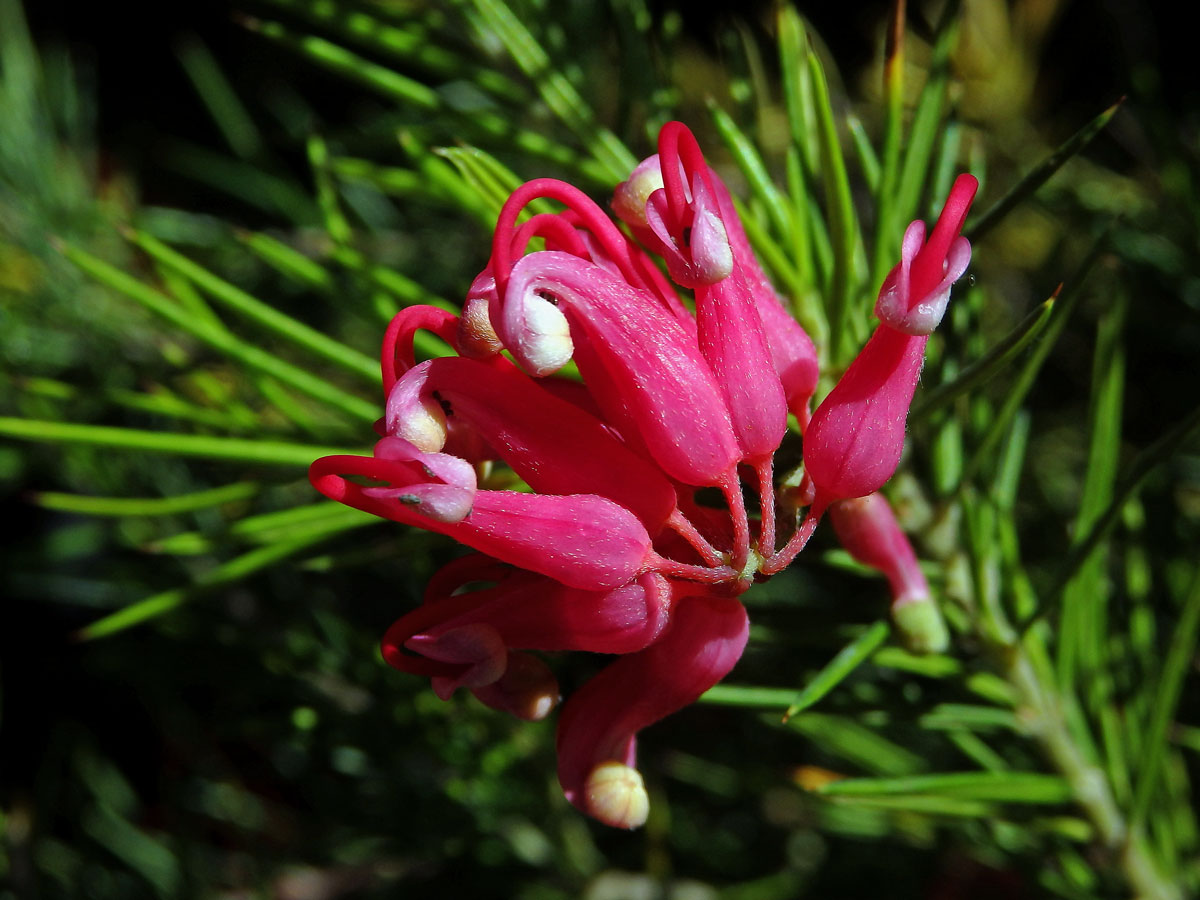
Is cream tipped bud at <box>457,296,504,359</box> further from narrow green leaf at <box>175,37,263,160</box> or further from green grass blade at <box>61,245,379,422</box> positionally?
narrow green leaf at <box>175,37,263,160</box>

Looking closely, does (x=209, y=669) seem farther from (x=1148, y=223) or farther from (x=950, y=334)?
(x=1148, y=223)

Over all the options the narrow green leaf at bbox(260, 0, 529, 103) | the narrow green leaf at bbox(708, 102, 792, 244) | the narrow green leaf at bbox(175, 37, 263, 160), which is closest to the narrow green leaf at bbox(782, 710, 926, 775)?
the narrow green leaf at bbox(708, 102, 792, 244)

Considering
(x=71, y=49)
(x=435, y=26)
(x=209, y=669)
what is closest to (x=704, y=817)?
(x=209, y=669)

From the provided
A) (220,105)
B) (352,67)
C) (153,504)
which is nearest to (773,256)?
(352,67)

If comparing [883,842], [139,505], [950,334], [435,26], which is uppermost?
[435,26]

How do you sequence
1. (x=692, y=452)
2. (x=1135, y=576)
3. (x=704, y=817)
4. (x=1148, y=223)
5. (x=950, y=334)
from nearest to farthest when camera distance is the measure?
(x=692, y=452)
(x=950, y=334)
(x=1135, y=576)
(x=1148, y=223)
(x=704, y=817)

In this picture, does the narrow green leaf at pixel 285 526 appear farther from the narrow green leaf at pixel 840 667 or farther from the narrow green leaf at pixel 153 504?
the narrow green leaf at pixel 840 667

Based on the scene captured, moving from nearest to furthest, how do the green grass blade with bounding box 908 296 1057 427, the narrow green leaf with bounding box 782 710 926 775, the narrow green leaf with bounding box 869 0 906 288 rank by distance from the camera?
the green grass blade with bounding box 908 296 1057 427 < the narrow green leaf with bounding box 869 0 906 288 < the narrow green leaf with bounding box 782 710 926 775
